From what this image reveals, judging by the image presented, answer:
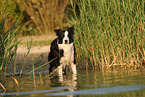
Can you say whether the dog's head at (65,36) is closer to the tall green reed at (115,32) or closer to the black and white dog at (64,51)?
the black and white dog at (64,51)

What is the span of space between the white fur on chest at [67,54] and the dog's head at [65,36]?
0.10 meters

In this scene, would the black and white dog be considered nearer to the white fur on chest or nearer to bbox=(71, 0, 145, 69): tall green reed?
the white fur on chest

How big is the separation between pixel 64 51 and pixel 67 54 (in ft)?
0.34

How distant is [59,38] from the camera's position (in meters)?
7.54

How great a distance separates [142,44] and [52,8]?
1322 cm

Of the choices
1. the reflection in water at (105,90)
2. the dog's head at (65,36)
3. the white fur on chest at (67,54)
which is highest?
the dog's head at (65,36)

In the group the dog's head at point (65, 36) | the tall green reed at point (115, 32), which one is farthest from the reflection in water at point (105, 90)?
the dog's head at point (65, 36)

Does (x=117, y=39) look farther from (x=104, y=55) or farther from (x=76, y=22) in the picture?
(x=76, y=22)

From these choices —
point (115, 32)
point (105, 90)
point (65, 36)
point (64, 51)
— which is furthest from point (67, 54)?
point (105, 90)

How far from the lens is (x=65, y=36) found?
7.46 metres

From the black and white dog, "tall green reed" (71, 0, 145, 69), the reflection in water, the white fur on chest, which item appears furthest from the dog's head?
the reflection in water

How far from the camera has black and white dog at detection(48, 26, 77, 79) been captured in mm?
7480

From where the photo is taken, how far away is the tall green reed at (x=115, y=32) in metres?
7.59

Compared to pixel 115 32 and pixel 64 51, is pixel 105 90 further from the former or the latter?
pixel 115 32
